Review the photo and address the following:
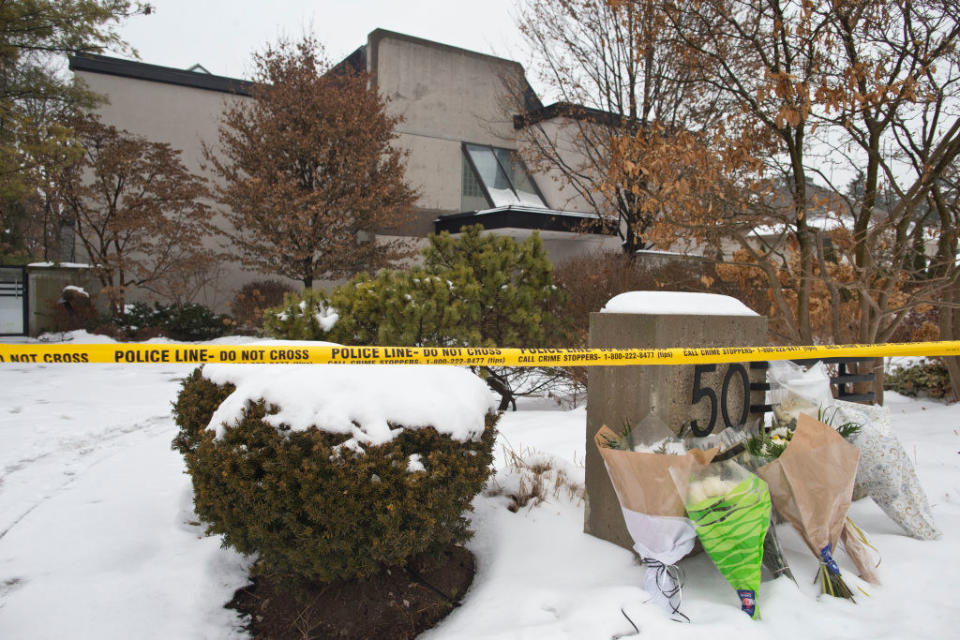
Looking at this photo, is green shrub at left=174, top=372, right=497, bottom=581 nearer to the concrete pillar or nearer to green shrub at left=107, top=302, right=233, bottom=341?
the concrete pillar

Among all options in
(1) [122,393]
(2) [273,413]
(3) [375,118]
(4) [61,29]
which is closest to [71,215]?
(4) [61,29]

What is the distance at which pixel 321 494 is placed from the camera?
2.22 m

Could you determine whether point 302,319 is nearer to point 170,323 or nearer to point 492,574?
point 492,574

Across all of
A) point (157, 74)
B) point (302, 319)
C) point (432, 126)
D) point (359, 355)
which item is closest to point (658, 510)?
point (359, 355)

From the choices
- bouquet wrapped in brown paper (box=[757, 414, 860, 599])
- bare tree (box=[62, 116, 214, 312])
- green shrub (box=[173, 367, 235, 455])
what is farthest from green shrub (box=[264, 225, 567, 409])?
bare tree (box=[62, 116, 214, 312])

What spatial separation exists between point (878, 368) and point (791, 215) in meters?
1.65

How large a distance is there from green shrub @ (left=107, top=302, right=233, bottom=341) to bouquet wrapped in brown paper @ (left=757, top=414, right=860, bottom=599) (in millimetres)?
12663

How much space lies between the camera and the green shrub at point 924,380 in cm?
734

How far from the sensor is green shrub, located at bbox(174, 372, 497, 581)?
222 centimetres

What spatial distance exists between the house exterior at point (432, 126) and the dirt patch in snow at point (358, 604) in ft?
41.4

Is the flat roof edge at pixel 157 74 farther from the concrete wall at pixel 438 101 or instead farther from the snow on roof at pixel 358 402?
the snow on roof at pixel 358 402

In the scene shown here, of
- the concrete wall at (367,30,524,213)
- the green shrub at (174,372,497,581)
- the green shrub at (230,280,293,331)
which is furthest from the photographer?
the concrete wall at (367,30,524,213)

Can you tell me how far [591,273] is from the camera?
962 cm

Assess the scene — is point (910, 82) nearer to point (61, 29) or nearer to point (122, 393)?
point (122, 393)
